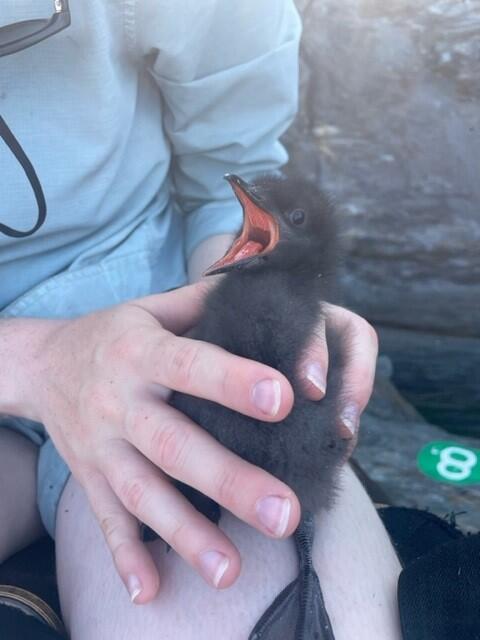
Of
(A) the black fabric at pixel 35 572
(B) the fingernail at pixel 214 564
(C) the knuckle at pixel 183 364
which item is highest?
(C) the knuckle at pixel 183 364

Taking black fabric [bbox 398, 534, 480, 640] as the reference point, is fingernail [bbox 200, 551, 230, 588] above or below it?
above

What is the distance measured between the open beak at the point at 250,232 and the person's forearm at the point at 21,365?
0.34 meters

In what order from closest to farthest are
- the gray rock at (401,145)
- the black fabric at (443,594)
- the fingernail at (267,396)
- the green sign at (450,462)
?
the fingernail at (267,396), the black fabric at (443,594), the green sign at (450,462), the gray rock at (401,145)

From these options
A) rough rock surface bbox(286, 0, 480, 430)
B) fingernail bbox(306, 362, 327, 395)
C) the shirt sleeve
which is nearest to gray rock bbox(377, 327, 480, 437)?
rough rock surface bbox(286, 0, 480, 430)

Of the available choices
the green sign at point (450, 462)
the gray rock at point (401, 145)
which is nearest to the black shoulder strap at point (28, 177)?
the gray rock at point (401, 145)

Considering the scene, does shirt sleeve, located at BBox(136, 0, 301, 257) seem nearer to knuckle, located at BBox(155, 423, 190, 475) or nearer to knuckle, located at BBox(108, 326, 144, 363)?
knuckle, located at BBox(108, 326, 144, 363)

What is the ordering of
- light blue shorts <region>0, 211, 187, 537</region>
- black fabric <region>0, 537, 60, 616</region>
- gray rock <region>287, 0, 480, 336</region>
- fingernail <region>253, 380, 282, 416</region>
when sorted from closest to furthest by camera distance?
fingernail <region>253, 380, 282, 416</region> → black fabric <region>0, 537, 60, 616</region> → light blue shorts <region>0, 211, 187, 537</region> → gray rock <region>287, 0, 480, 336</region>

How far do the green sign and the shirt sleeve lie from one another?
38.3 inches

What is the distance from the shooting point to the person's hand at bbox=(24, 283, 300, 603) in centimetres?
112

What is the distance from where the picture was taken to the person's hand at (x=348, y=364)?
1.27 meters

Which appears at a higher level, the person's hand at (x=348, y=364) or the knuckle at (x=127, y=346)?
the knuckle at (x=127, y=346)

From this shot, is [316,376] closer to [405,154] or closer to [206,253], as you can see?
[206,253]

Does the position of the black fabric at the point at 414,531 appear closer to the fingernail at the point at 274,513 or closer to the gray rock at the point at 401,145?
the fingernail at the point at 274,513

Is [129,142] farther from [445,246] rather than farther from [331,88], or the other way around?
[445,246]
